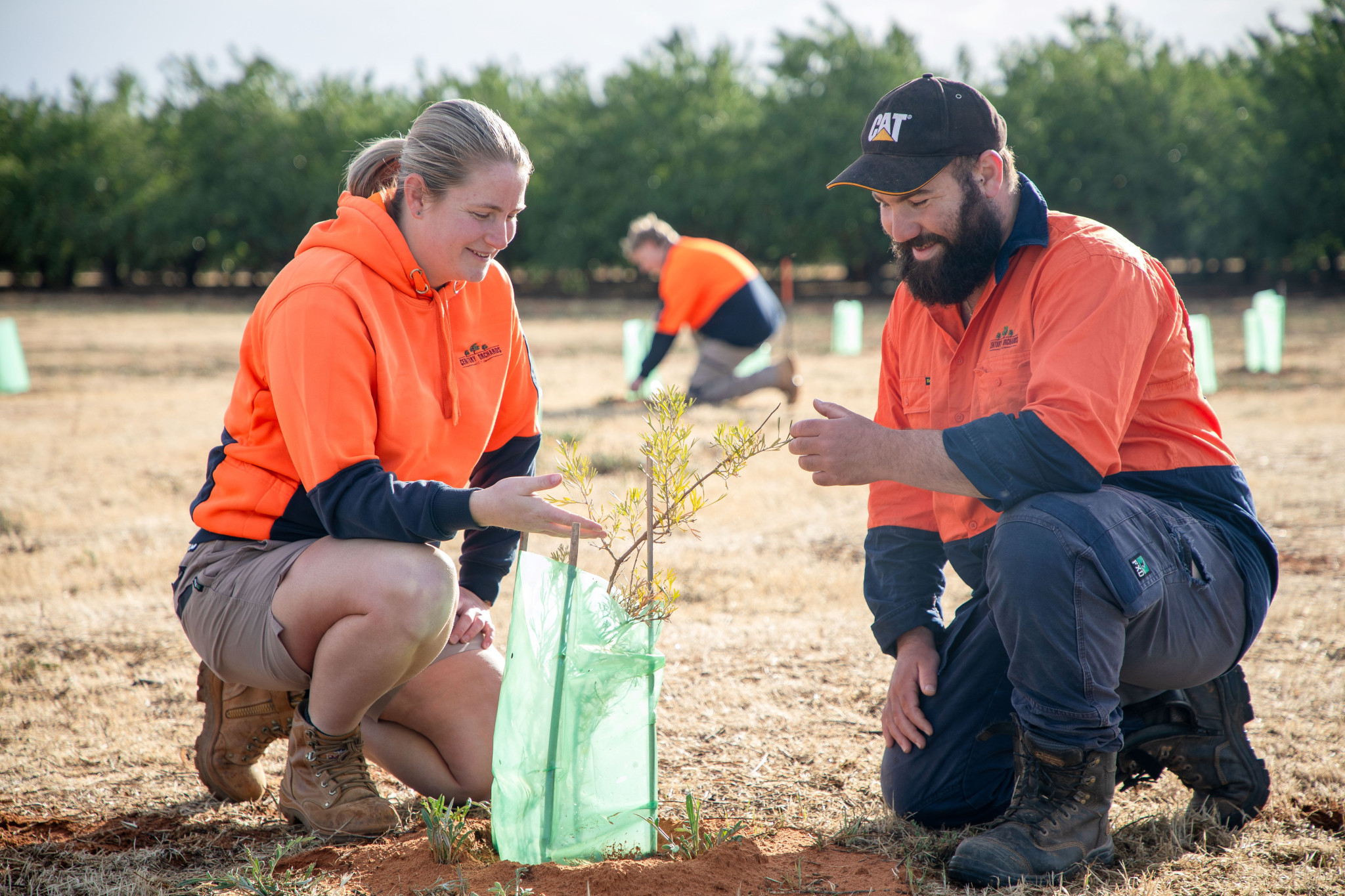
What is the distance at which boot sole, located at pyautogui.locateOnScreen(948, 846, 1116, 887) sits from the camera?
1961mm

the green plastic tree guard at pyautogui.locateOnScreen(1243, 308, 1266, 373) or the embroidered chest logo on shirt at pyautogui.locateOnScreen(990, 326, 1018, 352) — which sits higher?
the embroidered chest logo on shirt at pyautogui.locateOnScreen(990, 326, 1018, 352)

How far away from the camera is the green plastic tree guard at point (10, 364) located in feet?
32.9

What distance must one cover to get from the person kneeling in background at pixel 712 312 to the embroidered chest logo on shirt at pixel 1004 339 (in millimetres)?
6175

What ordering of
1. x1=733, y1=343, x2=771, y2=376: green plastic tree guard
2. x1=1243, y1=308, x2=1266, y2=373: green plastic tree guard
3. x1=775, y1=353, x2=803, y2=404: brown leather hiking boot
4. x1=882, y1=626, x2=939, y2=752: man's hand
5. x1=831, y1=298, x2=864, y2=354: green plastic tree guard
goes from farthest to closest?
x1=831, y1=298, x2=864, y2=354: green plastic tree guard → x1=1243, y1=308, x2=1266, y2=373: green plastic tree guard → x1=733, y1=343, x2=771, y2=376: green plastic tree guard → x1=775, y1=353, x2=803, y2=404: brown leather hiking boot → x1=882, y1=626, x2=939, y2=752: man's hand

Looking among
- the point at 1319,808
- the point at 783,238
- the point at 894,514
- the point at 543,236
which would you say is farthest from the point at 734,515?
the point at 543,236

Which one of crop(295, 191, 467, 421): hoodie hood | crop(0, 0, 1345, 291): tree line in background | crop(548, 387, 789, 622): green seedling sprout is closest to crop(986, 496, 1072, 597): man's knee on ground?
crop(548, 387, 789, 622): green seedling sprout

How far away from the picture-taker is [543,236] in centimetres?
2769

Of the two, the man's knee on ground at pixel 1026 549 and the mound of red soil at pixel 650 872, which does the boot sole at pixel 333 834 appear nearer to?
the mound of red soil at pixel 650 872

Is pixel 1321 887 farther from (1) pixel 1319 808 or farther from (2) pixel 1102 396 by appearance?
(2) pixel 1102 396

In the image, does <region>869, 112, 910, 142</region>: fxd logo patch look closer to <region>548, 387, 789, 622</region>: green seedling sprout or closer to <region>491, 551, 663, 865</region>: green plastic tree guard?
<region>548, 387, 789, 622</region>: green seedling sprout

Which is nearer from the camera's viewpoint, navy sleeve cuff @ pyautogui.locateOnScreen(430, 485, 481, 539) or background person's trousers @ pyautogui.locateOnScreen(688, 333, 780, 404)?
navy sleeve cuff @ pyautogui.locateOnScreen(430, 485, 481, 539)

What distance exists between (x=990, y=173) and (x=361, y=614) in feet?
5.51

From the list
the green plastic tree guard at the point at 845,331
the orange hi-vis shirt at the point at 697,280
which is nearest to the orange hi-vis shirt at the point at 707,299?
the orange hi-vis shirt at the point at 697,280

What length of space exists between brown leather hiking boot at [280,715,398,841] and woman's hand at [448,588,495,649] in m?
0.32
